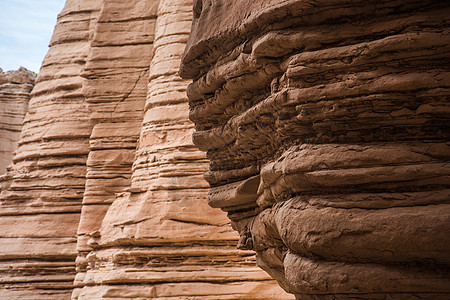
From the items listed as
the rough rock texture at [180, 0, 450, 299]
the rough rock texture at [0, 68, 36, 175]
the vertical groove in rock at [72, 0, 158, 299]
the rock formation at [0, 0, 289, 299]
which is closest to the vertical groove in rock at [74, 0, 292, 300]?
the rock formation at [0, 0, 289, 299]

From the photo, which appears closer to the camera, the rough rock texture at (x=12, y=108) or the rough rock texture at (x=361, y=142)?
the rough rock texture at (x=361, y=142)

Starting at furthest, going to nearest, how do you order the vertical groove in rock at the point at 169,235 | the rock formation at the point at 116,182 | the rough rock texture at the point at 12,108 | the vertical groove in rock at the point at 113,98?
the rough rock texture at the point at 12,108
the vertical groove in rock at the point at 113,98
the rock formation at the point at 116,182
the vertical groove in rock at the point at 169,235

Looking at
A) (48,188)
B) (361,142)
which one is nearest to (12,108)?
(48,188)

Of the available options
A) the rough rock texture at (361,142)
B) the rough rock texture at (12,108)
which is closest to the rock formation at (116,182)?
the rough rock texture at (361,142)

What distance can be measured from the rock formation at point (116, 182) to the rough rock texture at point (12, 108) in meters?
4.92

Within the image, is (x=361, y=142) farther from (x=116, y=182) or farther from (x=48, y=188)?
(x=48, y=188)

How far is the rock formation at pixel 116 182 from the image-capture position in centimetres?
740

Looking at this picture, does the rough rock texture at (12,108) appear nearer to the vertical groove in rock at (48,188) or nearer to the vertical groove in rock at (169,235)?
the vertical groove in rock at (48,188)

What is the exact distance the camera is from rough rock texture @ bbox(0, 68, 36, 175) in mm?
16266

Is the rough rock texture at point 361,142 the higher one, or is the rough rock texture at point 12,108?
the rough rock texture at point 12,108

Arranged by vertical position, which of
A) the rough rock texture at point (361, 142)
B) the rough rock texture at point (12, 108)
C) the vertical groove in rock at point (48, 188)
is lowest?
the rough rock texture at point (361, 142)

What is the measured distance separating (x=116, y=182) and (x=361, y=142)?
7.73 m

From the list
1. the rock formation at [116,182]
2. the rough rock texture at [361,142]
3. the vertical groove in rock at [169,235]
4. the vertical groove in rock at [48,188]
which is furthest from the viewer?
the vertical groove in rock at [48,188]

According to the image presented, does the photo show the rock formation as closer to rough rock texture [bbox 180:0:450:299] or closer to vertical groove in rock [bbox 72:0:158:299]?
vertical groove in rock [bbox 72:0:158:299]
